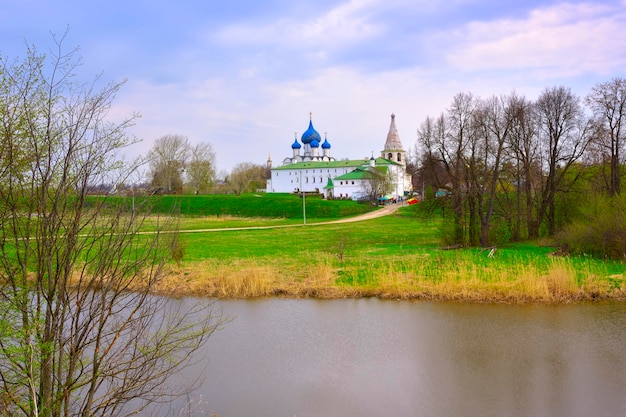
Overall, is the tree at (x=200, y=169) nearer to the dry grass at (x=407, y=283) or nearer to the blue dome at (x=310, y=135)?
the blue dome at (x=310, y=135)

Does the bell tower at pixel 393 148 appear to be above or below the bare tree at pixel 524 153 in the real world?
above

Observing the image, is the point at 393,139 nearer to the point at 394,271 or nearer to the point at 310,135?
the point at 310,135

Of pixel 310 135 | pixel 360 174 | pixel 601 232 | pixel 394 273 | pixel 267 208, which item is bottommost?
pixel 394 273

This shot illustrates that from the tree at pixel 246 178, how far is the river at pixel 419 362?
7252cm

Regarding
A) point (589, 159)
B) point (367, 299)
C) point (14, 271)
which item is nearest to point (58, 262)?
point (14, 271)

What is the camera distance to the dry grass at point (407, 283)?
15438 millimetres

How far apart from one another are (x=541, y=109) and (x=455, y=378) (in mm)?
19173

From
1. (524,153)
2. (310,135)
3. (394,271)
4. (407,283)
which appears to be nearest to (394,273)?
(394,271)

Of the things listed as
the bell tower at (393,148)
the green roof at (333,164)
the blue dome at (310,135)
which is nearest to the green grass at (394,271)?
the green roof at (333,164)

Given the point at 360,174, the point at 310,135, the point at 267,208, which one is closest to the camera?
the point at 267,208

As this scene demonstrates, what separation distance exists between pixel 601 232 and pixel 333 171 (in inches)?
2750

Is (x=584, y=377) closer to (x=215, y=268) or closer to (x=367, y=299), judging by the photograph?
(x=367, y=299)

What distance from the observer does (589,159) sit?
2583 centimetres

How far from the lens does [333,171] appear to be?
292ft
